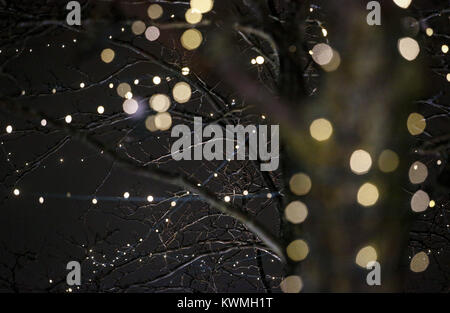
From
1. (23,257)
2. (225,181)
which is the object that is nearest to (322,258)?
(23,257)

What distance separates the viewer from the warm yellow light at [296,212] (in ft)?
8.42

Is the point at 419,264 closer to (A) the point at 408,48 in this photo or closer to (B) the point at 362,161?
(B) the point at 362,161

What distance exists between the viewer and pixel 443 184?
9.63 ft

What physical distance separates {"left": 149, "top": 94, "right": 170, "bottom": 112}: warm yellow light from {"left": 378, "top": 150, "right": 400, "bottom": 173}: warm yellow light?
285 cm

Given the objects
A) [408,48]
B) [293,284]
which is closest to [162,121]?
[293,284]

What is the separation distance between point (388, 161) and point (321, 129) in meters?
0.34

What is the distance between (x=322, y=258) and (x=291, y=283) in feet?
0.92

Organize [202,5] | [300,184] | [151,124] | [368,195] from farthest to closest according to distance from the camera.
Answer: [151,124] → [202,5] → [300,184] → [368,195]

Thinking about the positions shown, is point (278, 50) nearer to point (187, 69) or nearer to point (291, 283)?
point (291, 283)

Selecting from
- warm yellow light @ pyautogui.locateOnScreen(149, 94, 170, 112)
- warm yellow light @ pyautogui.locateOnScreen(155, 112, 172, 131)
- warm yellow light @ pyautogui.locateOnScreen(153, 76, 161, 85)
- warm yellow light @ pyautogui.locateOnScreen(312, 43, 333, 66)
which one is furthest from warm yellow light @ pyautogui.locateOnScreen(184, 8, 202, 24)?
warm yellow light @ pyautogui.locateOnScreen(153, 76, 161, 85)

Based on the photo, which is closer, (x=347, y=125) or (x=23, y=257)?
(x=347, y=125)

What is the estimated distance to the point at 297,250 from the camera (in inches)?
104

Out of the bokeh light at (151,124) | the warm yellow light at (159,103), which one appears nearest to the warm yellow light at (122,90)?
the warm yellow light at (159,103)

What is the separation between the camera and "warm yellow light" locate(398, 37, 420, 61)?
7.97 ft
